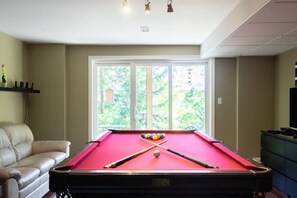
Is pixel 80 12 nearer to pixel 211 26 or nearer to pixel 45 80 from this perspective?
pixel 211 26

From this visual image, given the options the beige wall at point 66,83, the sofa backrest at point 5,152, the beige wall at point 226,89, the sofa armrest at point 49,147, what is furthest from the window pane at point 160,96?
the sofa backrest at point 5,152

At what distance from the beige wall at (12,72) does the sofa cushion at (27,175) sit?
4.84 feet

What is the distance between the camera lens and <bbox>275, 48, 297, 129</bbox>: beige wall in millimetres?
4734

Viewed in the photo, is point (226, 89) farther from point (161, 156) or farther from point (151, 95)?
point (161, 156)

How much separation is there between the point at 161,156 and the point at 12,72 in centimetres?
364

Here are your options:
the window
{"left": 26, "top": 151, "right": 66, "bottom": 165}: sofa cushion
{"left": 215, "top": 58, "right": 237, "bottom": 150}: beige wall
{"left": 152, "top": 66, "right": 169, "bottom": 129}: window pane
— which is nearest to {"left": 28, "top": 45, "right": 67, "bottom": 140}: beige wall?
the window

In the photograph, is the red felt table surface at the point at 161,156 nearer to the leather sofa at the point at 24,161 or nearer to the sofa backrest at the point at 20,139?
the leather sofa at the point at 24,161

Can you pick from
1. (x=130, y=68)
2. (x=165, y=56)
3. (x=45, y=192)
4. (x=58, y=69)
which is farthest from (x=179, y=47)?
(x=45, y=192)

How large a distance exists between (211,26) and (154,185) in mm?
3034

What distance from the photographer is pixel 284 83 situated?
16.5 feet

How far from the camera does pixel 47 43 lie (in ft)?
18.1

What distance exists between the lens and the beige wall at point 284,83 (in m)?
4.73

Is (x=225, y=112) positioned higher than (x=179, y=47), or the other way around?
(x=179, y=47)

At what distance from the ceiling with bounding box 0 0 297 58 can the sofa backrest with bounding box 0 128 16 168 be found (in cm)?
160
